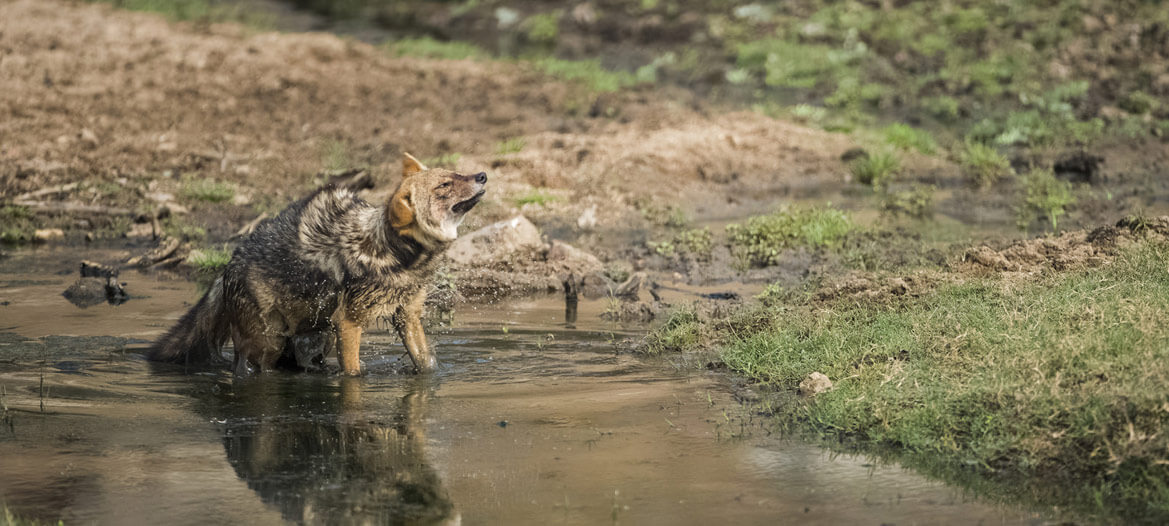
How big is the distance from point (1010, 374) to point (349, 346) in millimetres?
4253

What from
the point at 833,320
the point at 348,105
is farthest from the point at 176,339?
the point at 348,105

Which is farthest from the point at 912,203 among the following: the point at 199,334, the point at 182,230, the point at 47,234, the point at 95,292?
the point at 47,234

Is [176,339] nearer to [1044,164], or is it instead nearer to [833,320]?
[833,320]

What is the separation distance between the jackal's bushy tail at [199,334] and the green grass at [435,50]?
12.0 m

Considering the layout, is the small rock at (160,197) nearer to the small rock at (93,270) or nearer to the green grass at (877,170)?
the small rock at (93,270)

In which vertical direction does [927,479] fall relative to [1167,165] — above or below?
→ below

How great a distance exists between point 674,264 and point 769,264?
35.4 inches

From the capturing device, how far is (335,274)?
8188mm

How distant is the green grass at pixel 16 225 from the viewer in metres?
12.5

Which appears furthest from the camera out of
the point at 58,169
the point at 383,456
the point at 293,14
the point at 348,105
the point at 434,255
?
the point at 293,14

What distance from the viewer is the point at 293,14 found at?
24.8m

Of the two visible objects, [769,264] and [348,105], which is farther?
[348,105]

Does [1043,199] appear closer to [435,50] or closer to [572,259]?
[572,259]

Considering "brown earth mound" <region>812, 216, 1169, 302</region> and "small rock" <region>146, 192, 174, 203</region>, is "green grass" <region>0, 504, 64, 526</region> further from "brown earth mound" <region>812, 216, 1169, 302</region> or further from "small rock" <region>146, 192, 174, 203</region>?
"small rock" <region>146, 192, 174, 203</region>
